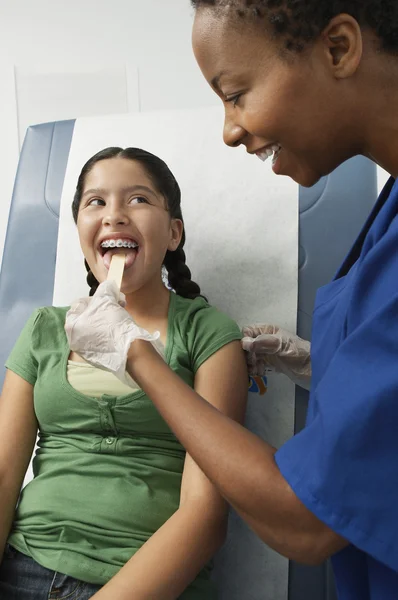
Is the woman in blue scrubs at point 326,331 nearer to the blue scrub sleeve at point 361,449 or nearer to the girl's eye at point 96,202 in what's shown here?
the blue scrub sleeve at point 361,449

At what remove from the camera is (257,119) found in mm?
868

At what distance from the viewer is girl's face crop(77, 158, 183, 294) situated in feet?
4.40

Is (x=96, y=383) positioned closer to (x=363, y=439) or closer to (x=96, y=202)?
(x=96, y=202)

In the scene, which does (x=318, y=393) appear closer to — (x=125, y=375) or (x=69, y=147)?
(x=125, y=375)

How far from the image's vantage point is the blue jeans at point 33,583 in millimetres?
1088

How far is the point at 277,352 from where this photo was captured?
135 centimetres

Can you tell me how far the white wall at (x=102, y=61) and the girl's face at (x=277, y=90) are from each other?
148cm

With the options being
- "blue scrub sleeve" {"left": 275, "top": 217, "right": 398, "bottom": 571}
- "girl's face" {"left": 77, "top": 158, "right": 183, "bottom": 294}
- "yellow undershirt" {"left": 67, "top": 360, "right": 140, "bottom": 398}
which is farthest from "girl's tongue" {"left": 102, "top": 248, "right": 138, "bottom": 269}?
"blue scrub sleeve" {"left": 275, "top": 217, "right": 398, "bottom": 571}

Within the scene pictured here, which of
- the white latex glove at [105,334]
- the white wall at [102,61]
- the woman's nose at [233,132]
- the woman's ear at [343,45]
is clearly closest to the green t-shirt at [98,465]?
the white latex glove at [105,334]

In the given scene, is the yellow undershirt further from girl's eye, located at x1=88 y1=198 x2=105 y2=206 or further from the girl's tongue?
girl's eye, located at x1=88 y1=198 x2=105 y2=206

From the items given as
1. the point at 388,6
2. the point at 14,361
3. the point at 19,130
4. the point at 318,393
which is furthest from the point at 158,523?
the point at 19,130

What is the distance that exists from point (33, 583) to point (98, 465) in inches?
8.7

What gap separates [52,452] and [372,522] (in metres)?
0.75

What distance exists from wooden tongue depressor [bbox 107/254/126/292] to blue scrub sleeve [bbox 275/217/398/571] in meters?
0.58
